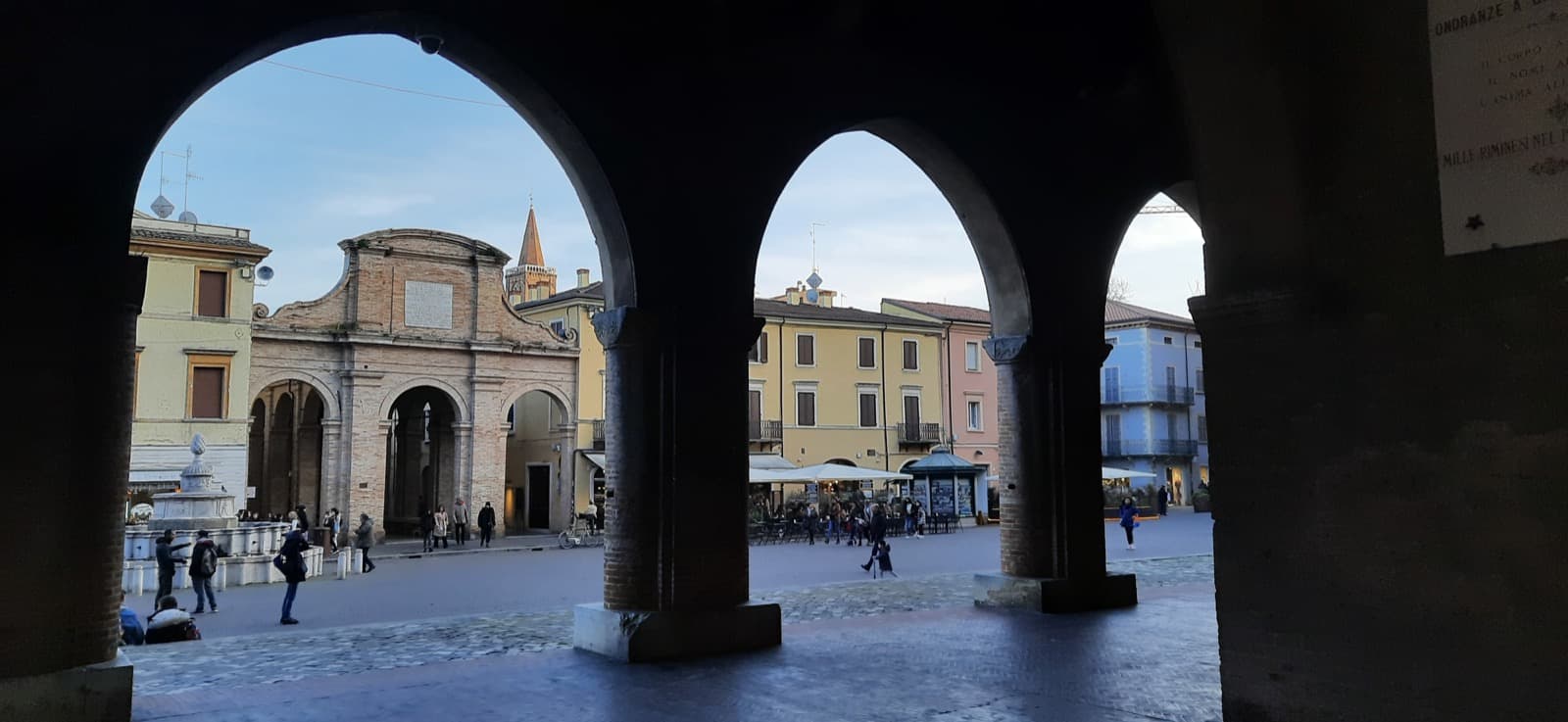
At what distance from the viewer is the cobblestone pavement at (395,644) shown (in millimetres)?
8227

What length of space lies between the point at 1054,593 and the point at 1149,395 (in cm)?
4027

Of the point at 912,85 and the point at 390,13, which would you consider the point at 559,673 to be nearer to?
the point at 390,13

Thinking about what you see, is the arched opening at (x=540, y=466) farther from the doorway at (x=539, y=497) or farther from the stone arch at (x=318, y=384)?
the stone arch at (x=318, y=384)

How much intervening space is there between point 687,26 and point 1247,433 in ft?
19.7

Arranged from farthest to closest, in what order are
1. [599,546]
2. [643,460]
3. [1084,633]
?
[599,546] < [1084,633] < [643,460]

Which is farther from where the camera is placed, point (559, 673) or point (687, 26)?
point (687, 26)

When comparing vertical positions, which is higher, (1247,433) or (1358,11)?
(1358,11)

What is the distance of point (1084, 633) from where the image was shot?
9.56m

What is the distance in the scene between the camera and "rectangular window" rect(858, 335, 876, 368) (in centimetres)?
3900

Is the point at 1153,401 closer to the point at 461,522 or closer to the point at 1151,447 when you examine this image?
the point at 1151,447

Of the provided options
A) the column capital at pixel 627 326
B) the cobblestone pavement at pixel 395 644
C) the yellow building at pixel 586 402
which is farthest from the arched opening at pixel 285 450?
the column capital at pixel 627 326

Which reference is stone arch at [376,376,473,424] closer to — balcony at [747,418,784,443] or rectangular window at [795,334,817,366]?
balcony at [747,418,784,443]

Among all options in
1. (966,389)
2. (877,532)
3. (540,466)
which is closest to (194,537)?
(877,532)

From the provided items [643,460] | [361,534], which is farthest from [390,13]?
[361,534]
